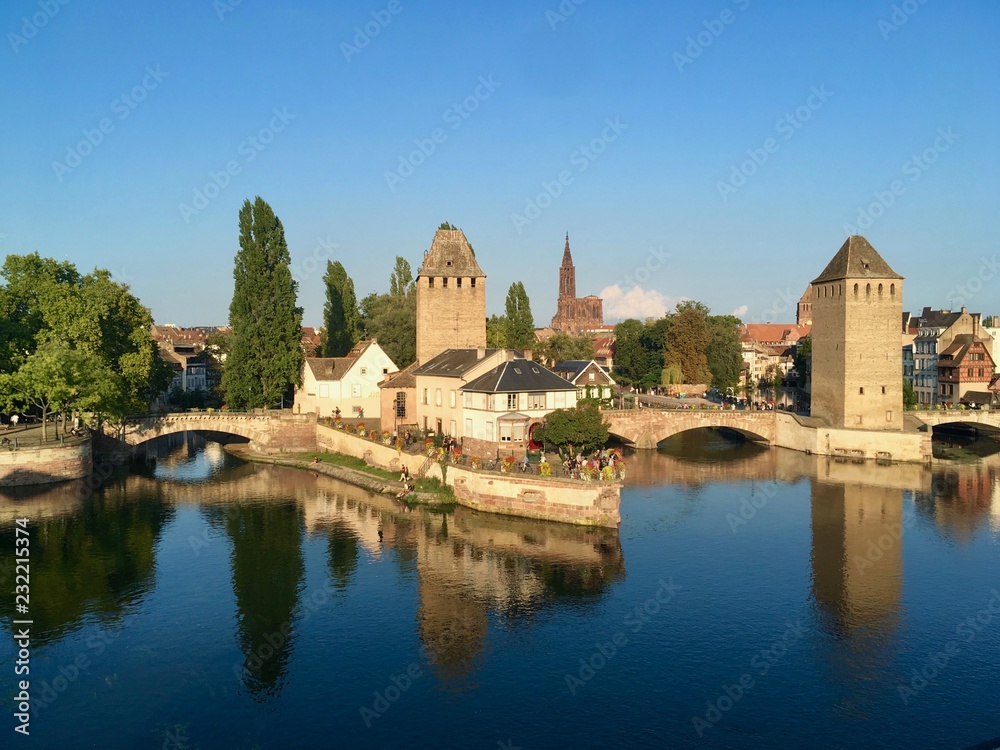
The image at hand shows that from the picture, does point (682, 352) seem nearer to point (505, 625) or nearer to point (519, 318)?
point (519, 318)

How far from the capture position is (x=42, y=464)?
45.6 meters

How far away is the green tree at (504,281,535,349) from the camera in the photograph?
3268 inches

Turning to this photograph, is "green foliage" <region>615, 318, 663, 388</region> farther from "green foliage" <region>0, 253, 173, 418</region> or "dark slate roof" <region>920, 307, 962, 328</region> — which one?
"green foliage" <region>0, 253, 173, 418</region>

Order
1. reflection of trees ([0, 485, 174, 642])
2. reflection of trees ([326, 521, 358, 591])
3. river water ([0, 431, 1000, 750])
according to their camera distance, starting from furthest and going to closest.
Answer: reflection of trees ([326, 521, 358, 591])
reflection of trees ([0, 485, 174, 642])
river water ([0, 431, 1000, 750])

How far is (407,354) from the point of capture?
71.2 m

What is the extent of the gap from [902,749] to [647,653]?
6.98 m

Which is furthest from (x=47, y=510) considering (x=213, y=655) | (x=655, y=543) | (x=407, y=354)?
(x=407, y=354)

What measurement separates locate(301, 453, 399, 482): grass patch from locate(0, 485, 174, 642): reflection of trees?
1135cm

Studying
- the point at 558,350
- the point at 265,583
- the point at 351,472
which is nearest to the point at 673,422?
the point at 351,472

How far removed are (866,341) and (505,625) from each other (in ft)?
136

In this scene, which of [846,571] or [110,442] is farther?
[110,442]

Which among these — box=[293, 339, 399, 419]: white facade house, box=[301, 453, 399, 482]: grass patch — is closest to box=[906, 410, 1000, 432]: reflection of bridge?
box=[301, 453, 399, 482]: grass patch

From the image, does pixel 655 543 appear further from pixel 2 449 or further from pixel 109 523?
pixel 2 449

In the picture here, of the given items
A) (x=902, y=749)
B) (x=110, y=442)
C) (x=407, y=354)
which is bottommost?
(x=902, y=749)
